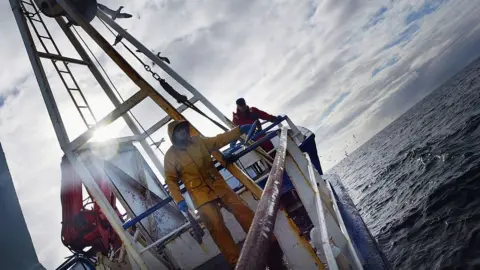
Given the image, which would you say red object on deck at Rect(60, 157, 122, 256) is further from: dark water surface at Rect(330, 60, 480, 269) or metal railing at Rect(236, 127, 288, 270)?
dark water surface at Rect(330, 60, 480, 269)

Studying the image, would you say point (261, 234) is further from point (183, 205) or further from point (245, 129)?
point (245, 129)

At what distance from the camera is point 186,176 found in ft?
14.7

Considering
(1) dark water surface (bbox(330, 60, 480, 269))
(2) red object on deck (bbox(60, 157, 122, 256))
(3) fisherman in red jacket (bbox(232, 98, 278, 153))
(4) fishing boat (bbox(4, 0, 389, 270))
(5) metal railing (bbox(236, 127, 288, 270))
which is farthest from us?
(3) fisherman in red jacket (bbox(232, 98, 278, 153))

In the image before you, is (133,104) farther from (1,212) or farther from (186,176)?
(1,212)

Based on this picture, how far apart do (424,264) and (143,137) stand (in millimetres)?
7522

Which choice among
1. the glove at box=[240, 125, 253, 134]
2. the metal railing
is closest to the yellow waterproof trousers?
the glove at box=[240, 125, 253, 134]

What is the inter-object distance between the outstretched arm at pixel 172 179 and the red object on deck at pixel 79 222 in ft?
12.7

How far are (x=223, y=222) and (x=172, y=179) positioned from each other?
0.97 m

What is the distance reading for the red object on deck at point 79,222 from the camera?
7766 mm

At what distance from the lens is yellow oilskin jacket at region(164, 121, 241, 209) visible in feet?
14.4

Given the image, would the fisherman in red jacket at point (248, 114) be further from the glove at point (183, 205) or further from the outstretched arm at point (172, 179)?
the glove at point (183, 205)

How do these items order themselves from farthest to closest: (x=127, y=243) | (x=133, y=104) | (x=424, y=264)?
1. (x=424, y=264)
2. (x=133, y=104)
3. (x=127, y=243)

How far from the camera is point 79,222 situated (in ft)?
26.5

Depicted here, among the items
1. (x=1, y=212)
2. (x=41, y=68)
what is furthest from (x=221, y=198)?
(x=41, y=68)
